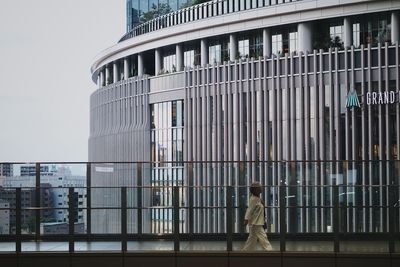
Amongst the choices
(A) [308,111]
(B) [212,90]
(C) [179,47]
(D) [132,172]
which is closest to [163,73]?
(C) [179,47]

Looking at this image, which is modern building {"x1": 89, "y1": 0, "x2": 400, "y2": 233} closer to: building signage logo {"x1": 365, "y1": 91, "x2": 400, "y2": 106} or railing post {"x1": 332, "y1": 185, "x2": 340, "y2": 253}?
building signage logo {"x1": 365, "y1": 91, "x2": 400, "y2": 106}

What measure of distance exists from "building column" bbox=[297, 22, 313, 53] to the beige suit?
81.7 feet

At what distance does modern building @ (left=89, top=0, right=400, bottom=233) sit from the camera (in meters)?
34.8

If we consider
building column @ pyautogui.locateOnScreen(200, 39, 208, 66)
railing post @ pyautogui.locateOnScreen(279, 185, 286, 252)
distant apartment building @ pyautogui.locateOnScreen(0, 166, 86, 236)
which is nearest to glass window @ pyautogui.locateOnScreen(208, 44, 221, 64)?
building column @ pyautogui.locateOnScreen(200, 39, 208, 66)

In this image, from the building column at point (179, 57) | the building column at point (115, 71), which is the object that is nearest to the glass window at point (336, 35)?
the building column at point (179, 57)

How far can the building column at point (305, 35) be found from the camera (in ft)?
127

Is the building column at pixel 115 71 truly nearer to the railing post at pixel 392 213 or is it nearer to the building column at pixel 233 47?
the building column at pixel 233 47

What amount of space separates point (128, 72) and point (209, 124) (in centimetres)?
1172

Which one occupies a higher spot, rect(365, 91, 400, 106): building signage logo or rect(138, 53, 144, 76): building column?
rect(138, 53, 144, 76): building column

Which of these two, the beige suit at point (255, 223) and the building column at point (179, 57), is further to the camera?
A: the building column at point (179, 57)

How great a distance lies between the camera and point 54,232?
16.3 metres

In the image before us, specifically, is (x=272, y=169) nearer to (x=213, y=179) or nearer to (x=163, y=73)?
(x=213, y=179)

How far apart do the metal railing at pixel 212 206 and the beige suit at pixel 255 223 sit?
1.23 feet

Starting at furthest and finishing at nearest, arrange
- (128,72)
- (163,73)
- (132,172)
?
1. (128,72)
2. (163,73)
3. (132,172)
